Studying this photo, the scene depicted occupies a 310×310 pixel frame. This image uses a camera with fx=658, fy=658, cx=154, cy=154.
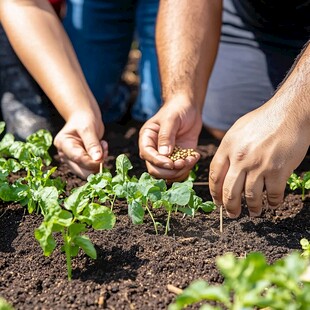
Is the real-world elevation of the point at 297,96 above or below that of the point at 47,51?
above

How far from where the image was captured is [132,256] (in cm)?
185

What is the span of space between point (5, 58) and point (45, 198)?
1.27m

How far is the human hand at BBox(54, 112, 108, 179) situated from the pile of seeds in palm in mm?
246

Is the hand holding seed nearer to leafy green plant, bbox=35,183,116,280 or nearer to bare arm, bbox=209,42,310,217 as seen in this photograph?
bare arm, bbox=209,42,310,217

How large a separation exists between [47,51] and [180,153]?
2.36 feet

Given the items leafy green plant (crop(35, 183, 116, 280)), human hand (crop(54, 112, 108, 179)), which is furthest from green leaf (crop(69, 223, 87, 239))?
human hand (crop(54, 112, 108, 179))

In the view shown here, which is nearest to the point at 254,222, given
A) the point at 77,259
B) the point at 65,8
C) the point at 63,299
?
the point at 77,259

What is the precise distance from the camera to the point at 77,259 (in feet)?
6.07

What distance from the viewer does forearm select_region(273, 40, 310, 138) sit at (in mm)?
1814

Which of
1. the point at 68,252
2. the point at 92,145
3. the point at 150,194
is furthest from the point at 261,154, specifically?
the point at 92,145

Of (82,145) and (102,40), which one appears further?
(102,40)

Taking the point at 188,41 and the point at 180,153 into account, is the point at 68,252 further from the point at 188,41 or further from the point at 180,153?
the point at 188,41

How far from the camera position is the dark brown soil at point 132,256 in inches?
65.2

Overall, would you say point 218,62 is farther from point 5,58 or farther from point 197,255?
point 197,255
